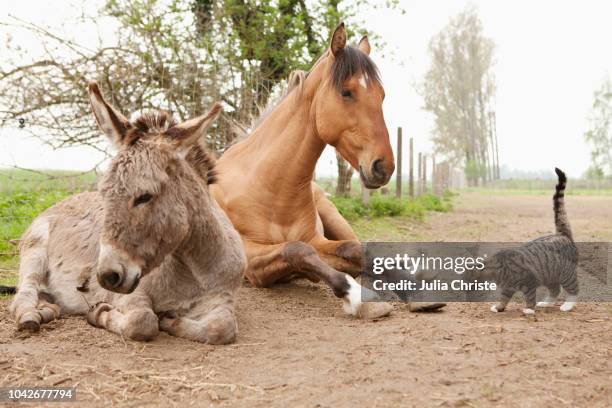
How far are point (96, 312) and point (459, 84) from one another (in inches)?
2410

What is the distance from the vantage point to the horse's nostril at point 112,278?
297 cm

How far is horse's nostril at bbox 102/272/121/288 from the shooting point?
2967mm

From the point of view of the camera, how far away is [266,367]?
9.47 ft

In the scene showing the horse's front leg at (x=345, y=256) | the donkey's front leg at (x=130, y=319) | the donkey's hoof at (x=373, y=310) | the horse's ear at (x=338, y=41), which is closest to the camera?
the donkey's front leg at (x=130, y=319)

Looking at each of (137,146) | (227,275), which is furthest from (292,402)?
(137,146)

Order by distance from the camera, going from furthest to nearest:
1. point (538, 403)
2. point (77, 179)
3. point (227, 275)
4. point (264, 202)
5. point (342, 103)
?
point (77, 179) < point (264, 202) < point (342, 103) < point (227, 275) < point (538, 403)

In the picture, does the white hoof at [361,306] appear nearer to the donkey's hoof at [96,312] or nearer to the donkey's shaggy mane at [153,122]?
the donkey's hoof at [96,312]

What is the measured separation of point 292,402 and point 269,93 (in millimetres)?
9945

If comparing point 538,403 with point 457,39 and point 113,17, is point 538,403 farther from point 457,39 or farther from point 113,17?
point 457,39

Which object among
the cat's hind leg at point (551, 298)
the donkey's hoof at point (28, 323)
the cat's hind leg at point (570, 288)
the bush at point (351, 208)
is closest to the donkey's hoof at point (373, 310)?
the cat's hind leg at point (551, 298)

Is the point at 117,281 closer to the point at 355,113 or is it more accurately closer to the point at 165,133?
the point at 165,133

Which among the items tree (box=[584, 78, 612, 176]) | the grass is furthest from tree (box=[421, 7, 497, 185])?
the grass

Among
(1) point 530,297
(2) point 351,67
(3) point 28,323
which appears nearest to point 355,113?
(2) point 351,67

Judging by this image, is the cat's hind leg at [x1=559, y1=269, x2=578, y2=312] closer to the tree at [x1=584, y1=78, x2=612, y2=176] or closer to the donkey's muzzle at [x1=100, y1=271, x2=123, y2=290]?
the donkey's muzzle at [x1=100, y1=271, x2=123, y2=290]
